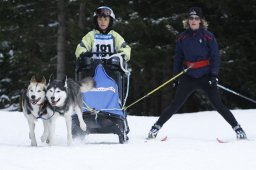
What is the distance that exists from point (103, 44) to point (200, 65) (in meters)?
1.34

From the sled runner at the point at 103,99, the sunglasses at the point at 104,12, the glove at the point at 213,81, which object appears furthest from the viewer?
the sunglasses at the point at 104,12

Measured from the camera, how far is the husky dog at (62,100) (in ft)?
19.6

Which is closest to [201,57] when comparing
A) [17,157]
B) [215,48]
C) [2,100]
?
[215,48]

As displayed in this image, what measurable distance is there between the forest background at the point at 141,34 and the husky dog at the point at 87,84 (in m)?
7.38

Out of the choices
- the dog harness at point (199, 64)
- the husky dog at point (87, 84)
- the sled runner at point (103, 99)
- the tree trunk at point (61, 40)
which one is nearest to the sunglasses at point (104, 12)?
the sled runner at point (103, 99)

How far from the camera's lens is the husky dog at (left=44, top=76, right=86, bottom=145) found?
19.6 feet

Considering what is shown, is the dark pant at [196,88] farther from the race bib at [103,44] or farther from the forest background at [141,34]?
the forest background at [141,34]

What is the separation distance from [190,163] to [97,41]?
252 centimetres

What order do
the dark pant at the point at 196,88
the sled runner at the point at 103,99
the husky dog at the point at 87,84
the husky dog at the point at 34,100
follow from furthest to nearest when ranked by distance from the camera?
the dark pant at the point at 196,88 < the sled runner at the point at 103,99 < the husky dog at the point at 87,84 < the husky dog at the point at 34,100

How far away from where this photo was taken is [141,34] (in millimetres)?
14594

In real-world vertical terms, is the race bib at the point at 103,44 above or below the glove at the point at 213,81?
above

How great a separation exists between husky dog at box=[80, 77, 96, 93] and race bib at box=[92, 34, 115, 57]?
0.57 metres

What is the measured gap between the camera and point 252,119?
9.75 metres

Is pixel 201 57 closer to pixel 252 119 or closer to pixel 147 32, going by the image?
pixel 252 119
